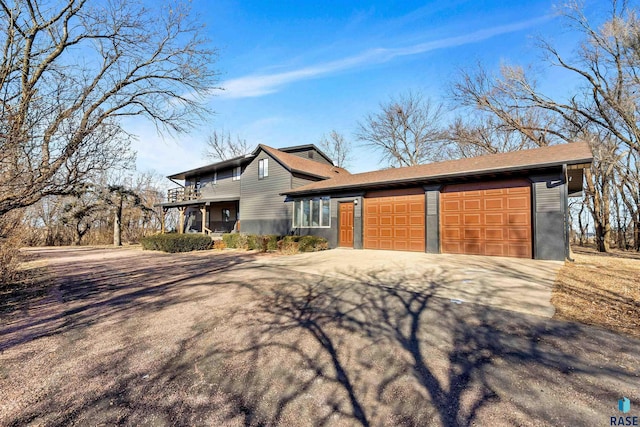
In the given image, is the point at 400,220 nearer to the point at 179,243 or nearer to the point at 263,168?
the point at 263,168

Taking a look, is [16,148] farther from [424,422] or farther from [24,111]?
[424,422]

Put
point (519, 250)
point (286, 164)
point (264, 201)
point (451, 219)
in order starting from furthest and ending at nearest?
point (264, 201)
point (286, 164)
point (451, 219)
point (519, 250)

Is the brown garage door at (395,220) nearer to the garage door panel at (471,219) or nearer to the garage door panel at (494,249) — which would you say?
the garage door panel at (471,219)

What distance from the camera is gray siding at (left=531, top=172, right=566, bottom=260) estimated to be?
8.34m

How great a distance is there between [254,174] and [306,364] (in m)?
16.3

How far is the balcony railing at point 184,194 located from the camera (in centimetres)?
2161

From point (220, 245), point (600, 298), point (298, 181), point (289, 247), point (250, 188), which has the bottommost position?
point (600, 298)

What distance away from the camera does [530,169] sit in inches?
340

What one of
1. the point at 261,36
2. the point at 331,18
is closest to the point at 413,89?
the point at 331,18

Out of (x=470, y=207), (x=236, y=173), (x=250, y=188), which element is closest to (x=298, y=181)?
(x=250, y=188)

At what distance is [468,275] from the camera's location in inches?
257

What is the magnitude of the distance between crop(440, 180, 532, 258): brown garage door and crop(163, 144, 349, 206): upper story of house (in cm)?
881

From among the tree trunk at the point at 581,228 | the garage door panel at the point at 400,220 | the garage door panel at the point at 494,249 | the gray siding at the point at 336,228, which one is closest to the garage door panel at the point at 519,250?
the garage door panel at the point at 494,249

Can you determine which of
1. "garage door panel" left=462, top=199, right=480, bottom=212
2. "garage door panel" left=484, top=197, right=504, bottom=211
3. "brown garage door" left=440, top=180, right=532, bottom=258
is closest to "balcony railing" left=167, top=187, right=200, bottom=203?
"brown garage door" left=440, top=180, right=532, bottom=258
